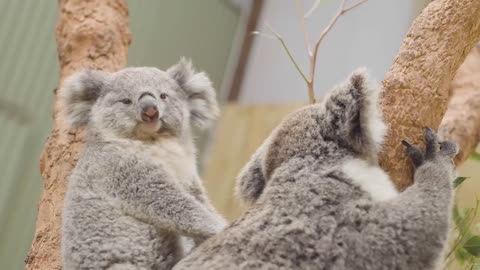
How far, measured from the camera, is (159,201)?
7.23 feet

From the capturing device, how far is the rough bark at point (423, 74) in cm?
197

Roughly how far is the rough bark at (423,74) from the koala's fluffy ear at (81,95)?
48.8 inches

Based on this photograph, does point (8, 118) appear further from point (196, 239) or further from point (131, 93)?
point (196, 239)

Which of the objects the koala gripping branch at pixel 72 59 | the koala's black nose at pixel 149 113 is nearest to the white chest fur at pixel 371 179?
the koala's black nose at pixel 149 113

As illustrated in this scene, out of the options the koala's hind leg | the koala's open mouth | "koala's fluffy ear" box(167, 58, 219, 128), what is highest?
"koala's fluffy ear" box(167, 58, 219, 128)

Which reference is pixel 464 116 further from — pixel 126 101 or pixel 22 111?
pixel 22 111

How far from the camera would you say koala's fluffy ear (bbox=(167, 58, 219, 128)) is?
2.91 metres

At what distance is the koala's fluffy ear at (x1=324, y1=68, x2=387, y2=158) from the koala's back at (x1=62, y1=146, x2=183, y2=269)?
69 centimetres

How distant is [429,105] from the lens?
6.59ft

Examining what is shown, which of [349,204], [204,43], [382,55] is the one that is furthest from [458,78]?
[204,43]

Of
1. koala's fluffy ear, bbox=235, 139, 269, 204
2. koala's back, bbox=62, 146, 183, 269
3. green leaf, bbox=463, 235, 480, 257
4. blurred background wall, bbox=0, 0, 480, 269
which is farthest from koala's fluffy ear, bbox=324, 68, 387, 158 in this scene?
blurred background wall, bbox=0, 0, 480, 269

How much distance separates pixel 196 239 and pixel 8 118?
8.80ft

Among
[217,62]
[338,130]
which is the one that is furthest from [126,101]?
[217,62]

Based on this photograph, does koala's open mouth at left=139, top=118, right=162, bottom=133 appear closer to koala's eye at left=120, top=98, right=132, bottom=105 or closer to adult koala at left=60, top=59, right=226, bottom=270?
adult koala at left=60, top=59, right=226, bottom=270
